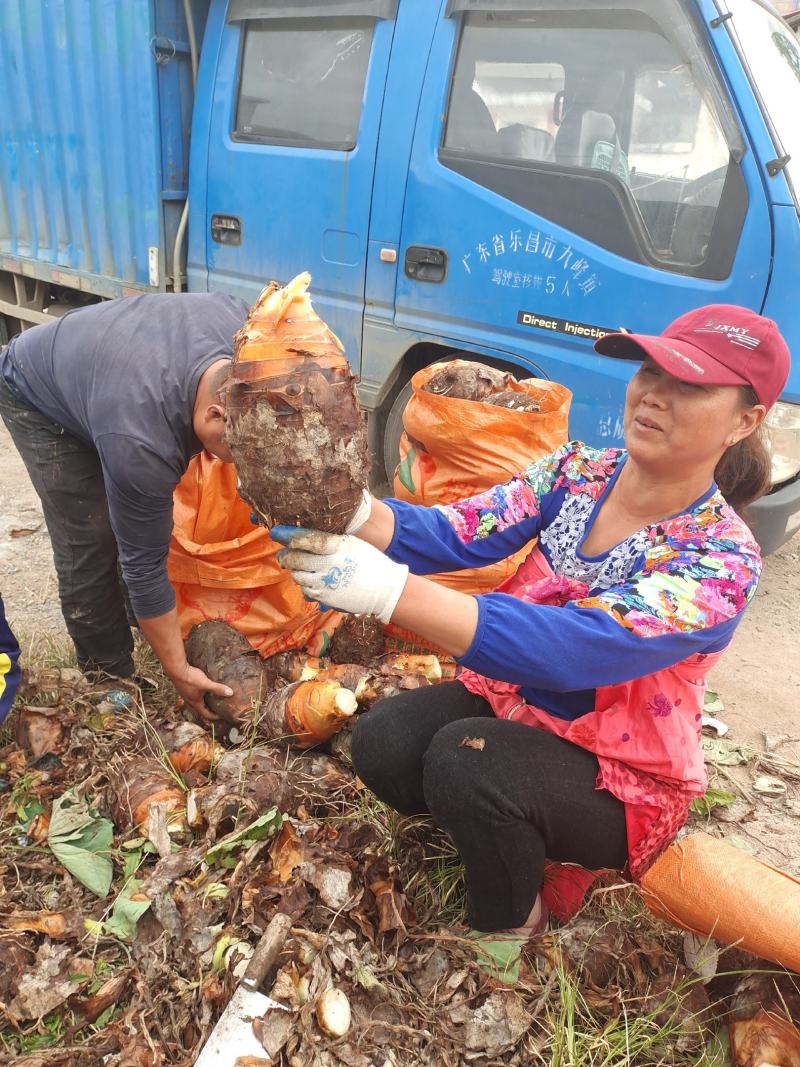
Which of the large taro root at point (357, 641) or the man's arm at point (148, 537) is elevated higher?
the man's arm at point (148, 537)

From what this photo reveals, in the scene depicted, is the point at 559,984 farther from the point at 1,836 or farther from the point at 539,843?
the point at 1,836

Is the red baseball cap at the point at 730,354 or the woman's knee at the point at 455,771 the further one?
the woman's knee at the point at 455,771

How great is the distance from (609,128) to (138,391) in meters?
2.28

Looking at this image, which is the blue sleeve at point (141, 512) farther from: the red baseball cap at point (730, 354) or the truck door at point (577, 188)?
the truck door at point (577, 188)

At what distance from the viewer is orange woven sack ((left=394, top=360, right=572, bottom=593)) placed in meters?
2.91

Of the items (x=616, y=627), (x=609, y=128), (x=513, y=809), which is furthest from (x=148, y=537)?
(x=609, y=128)

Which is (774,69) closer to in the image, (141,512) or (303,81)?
(303,81)

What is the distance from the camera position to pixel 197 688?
2.52 meters

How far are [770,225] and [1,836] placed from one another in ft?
10.7

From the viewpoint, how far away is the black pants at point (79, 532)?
8.39ft

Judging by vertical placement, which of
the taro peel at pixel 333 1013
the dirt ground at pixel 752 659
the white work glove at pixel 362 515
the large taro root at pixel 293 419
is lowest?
the dirt ground at pixel 752 659

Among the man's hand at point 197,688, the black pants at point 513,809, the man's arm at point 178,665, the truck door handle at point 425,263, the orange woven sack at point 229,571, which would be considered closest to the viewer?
the black pants at point 513,809

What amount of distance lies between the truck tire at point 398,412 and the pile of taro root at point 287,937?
6.22 ft

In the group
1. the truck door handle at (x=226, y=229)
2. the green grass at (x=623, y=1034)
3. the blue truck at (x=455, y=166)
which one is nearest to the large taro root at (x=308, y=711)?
the green grass at (x=623, y=1034)
